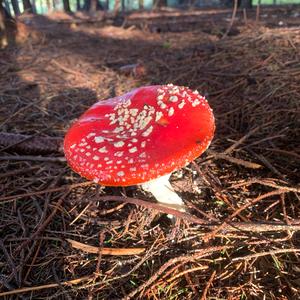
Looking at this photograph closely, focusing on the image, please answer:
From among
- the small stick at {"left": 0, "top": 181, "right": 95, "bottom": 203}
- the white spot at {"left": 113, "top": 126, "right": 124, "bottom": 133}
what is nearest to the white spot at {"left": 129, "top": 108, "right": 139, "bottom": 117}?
the white spot at {"left": 113, "top": 126, "right": 124, "bottom": 133}

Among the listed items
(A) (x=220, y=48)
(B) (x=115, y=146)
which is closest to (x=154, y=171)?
(B) (x=115, y=146)

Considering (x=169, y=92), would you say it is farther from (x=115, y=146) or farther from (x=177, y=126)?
(x=115, y=146)

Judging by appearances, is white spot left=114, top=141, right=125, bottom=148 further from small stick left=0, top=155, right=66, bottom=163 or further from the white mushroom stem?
small stick left=0, top=155, right=66, bottom=163

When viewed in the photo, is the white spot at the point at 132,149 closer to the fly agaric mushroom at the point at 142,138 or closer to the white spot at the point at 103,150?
the fly agaric mushroom at the point at 142,138

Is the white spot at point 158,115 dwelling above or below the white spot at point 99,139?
above

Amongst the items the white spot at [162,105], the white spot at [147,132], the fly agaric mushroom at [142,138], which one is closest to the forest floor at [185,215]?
the fly agaric mushroom at [142,138]


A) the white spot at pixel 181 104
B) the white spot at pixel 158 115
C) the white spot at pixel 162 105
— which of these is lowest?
the white spot at pixel 158 115
